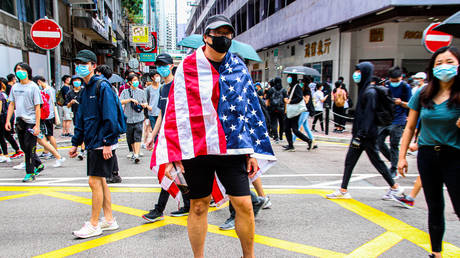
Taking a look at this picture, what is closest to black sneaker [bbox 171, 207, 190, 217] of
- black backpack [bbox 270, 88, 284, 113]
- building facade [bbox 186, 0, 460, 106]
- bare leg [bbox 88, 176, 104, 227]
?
bare leg [bbox 88, 176, 104, 227]

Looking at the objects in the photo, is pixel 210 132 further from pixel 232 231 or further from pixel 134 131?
pixel 134 131

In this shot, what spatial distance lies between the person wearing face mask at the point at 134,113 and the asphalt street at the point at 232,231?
55.8 inches

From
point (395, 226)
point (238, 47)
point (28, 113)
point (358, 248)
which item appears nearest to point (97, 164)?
point (358, 248)

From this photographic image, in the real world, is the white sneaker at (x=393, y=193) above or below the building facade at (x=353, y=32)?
below

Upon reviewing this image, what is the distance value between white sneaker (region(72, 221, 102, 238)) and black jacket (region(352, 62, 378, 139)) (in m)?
3.42

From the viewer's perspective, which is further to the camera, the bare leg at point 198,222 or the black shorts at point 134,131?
the black shorts at point 134,131

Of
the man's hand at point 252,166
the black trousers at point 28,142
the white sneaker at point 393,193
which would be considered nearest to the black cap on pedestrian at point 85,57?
the man's hand at point 252,166

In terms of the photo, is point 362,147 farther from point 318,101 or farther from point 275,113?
point 318,101

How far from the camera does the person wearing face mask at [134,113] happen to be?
24.9ft

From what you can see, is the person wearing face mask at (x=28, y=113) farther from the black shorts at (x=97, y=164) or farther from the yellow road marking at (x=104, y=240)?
the yellow road marking at (x=104, y=240)

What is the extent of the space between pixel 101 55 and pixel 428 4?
28002 mm

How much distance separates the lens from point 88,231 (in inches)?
142

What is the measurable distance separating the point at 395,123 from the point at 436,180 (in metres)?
3.91

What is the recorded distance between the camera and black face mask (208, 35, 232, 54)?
2.46m
